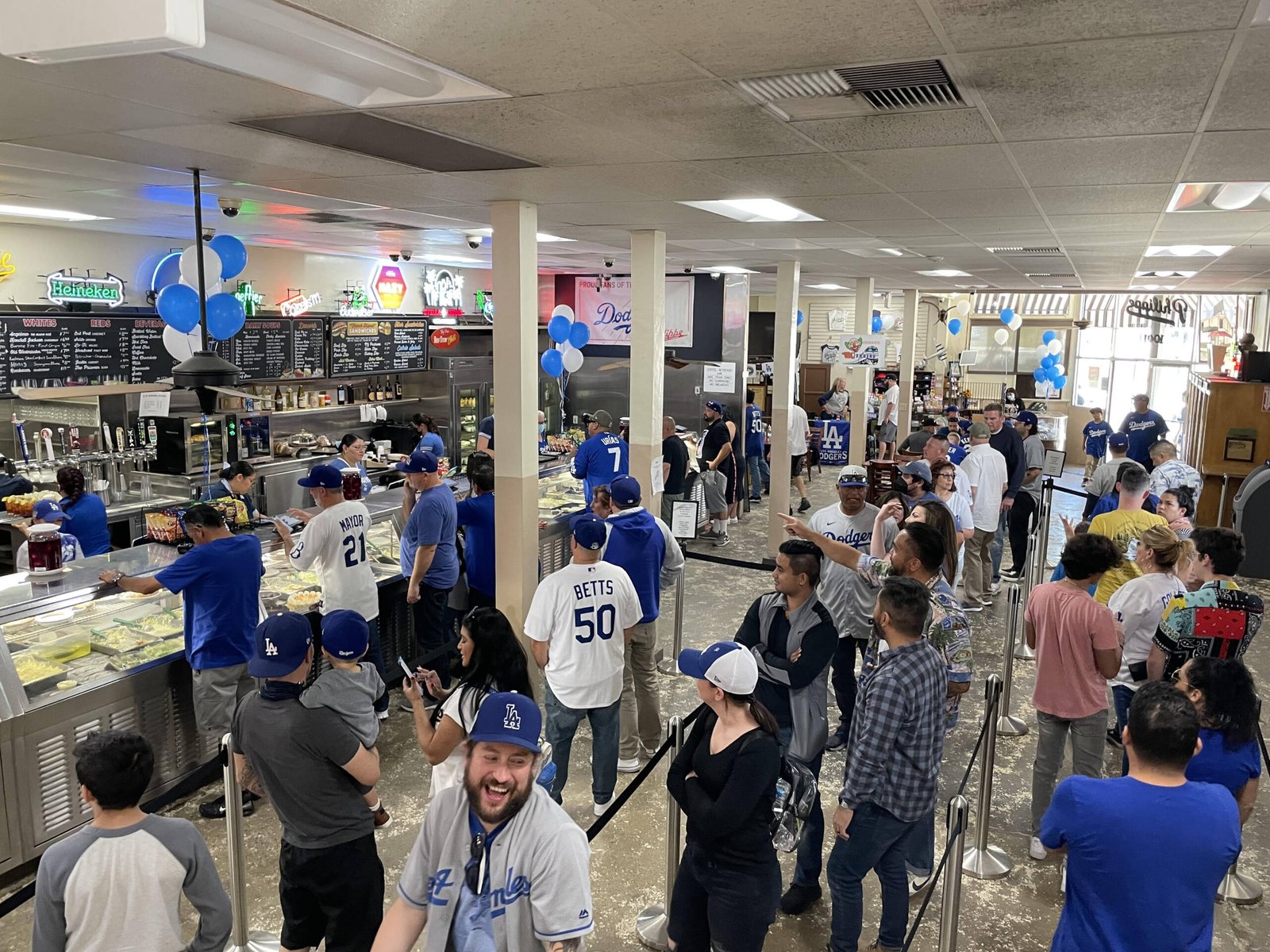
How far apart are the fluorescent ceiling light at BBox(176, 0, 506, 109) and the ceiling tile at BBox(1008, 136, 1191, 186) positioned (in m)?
2.30

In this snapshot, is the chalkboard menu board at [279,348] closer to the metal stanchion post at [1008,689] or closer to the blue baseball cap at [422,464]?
the blue baseball cap at [422,464]

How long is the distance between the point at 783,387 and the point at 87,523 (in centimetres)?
708

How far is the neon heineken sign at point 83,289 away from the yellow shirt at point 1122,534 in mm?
9436

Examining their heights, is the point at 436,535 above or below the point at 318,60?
below

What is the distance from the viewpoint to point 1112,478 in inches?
299

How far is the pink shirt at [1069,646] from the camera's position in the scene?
4137 mm

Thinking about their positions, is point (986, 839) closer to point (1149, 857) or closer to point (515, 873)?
point (1149, 857)

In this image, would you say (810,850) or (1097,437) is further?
(1097,437)

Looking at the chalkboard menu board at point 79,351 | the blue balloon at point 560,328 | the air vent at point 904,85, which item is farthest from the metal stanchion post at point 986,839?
the chalkboard menu board at point 79,351

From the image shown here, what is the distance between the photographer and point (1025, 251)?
348 inches

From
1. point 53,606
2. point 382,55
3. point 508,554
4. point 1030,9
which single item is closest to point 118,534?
point 53,606

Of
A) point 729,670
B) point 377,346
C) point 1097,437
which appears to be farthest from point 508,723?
point 377,346

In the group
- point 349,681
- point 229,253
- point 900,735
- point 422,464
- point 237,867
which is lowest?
point 237,867

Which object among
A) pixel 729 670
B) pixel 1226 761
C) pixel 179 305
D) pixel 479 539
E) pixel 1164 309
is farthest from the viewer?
pixel 1164 309
